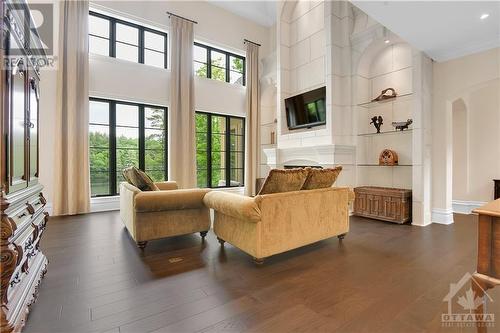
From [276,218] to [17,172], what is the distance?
201cm

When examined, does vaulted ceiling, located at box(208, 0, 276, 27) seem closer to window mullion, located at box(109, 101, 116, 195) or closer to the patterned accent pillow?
window mullion, located at box(109, 101, 116, 195)

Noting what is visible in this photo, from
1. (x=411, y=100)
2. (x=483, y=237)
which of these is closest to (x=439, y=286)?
(x=483, y=237)

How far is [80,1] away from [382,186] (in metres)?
6.96

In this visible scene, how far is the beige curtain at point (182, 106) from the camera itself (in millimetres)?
5902

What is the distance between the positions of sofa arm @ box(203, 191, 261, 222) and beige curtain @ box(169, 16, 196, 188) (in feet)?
10.7

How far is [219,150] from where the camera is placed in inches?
278

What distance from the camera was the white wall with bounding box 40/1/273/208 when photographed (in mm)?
4762

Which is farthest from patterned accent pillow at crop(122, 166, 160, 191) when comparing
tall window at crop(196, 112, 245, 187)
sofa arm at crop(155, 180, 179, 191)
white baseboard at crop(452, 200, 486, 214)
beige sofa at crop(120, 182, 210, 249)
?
white baseboard at crop(452, 200, 486, 214)

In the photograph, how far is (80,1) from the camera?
489 cm

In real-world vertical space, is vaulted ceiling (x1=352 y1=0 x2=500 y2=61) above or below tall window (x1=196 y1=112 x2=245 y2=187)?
above

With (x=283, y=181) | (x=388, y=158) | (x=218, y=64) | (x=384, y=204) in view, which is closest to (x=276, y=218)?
(x=283, y=181)

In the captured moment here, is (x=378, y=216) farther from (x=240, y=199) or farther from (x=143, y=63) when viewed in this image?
(x=143, y=63)

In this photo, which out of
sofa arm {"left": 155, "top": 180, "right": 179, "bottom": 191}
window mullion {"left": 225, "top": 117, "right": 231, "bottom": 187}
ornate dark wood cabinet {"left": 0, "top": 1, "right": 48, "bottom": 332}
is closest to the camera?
ornate dark wood cabinet {"left": 0, "top": 1, "right": 48, "bottom": 332}

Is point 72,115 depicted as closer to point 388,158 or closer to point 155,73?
point 155,73
